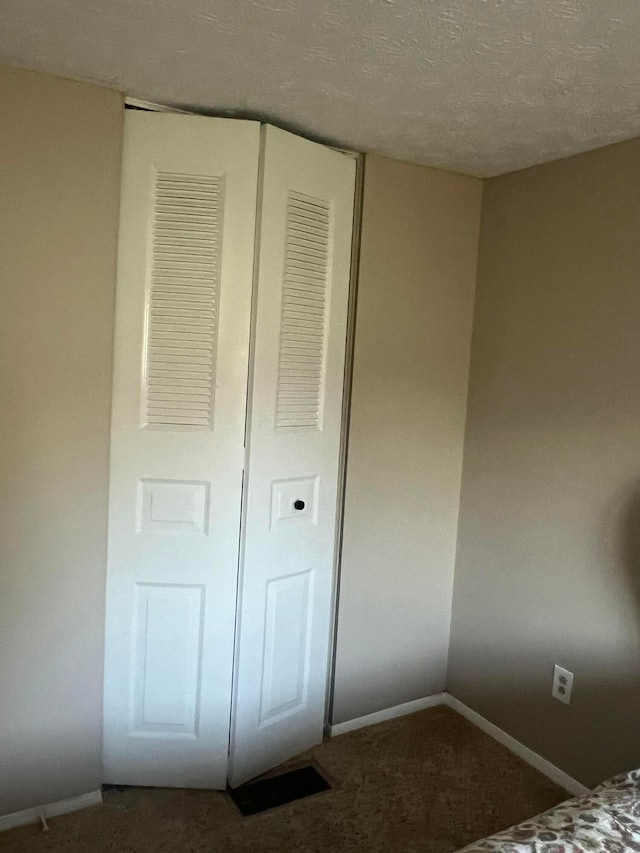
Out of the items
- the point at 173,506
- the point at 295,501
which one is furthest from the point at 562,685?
the point at 173,506

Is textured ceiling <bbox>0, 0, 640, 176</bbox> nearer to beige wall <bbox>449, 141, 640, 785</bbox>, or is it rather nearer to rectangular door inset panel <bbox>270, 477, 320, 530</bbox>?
beige wall <bbox>449, 141, 640, 785</bbox>

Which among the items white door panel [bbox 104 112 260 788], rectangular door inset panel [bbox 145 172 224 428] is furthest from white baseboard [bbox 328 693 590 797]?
rectangular door inset panel [bbox 145 172 224 428]

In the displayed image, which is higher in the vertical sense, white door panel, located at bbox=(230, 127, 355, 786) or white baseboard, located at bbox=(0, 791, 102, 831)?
white door panel, located at bbox=(230, 127, 355, 786)

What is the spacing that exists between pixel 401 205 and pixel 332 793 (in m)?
2.03

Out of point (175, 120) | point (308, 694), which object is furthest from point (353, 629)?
point (175, 120)

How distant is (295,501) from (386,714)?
1.03 metres

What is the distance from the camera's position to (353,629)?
2660 mm

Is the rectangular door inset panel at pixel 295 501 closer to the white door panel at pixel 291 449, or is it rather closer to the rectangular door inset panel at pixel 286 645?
the white door panel at pixel 291 449

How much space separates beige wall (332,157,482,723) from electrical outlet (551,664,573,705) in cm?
55

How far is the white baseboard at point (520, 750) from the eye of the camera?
7.78ft

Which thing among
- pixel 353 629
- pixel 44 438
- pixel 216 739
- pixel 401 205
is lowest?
pixel 216 739

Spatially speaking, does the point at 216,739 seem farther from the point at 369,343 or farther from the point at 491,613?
the point at 369,343

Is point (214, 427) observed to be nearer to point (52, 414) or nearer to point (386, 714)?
point (52, 414)

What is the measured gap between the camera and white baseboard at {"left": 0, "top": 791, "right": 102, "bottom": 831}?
206 centimetres
